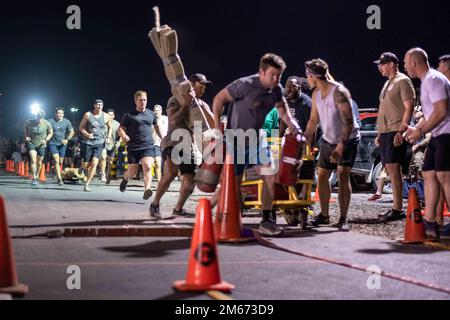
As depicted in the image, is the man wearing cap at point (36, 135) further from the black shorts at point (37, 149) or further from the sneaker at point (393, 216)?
the sneaker at point (393, 216)

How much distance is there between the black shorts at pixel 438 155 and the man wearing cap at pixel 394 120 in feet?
4.19

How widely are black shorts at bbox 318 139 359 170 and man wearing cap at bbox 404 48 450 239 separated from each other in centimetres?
100

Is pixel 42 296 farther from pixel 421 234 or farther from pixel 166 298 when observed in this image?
pixel 421 234

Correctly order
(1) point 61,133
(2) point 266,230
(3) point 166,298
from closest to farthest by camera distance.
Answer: (3) point 166,298, (2) point 266,230, (1) point 61,133

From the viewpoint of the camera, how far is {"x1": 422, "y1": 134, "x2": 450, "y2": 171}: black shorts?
6.90 m

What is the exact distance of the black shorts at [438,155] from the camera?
690 centimetres

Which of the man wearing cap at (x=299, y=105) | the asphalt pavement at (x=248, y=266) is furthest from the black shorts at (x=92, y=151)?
the asphalt pavement at (x=248, y=266)

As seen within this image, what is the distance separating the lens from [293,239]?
23.3 feet

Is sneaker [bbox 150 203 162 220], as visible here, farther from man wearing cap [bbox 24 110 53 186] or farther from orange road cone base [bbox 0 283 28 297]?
man wearing cap [bbox 24 110 53 186]

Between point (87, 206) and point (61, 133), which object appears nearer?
point (87, 206)
